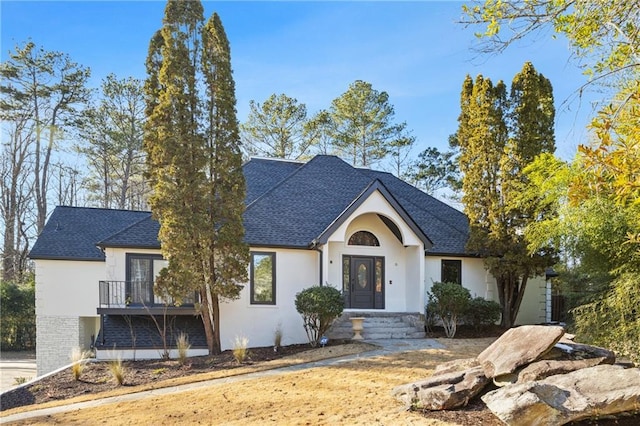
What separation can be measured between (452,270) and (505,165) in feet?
13.5

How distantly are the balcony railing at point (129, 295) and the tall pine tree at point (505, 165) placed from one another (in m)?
9.89

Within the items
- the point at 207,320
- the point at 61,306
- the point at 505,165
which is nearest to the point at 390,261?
the point at 505,165

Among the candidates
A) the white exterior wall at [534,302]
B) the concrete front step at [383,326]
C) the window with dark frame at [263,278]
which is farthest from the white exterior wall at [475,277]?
the window with dark frame at [263,278]

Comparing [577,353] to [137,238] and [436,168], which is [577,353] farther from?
[436,168]

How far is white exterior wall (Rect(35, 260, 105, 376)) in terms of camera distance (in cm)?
1725

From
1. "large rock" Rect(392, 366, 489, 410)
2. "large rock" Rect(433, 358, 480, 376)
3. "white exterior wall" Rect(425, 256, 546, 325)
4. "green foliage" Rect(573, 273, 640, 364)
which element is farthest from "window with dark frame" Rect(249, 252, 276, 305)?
"green foliage" Rect(573, 273, 640, 364)

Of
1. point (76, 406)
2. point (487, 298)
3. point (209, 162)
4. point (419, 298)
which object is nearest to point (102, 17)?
point (209, 162)

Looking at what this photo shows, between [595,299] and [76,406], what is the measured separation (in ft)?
32.6

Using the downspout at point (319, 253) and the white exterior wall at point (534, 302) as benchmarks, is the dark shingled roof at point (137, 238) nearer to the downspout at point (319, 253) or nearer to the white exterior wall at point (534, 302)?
the downspout at point (319, 253)

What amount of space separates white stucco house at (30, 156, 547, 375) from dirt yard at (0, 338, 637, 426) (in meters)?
3.93

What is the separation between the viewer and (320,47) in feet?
44.4

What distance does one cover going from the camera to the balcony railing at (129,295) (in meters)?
13.5

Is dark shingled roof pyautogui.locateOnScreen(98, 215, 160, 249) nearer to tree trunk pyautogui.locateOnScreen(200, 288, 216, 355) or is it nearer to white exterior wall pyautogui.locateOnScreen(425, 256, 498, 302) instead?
tree trunk pyautogui.locateOnScreen(200, 288, 216, 355)

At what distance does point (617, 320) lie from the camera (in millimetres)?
8430
